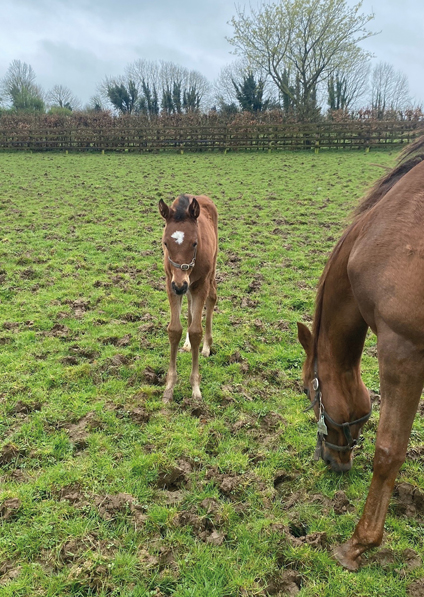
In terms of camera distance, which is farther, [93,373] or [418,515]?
[93,373]

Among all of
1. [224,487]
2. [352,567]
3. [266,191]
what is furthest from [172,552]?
[266,191]

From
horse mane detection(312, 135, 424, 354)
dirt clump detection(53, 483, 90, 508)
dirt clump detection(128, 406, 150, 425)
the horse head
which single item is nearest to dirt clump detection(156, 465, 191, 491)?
dirt clump detection(53, 483, 90, 508)

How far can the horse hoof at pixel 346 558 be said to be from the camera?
7.29 feet

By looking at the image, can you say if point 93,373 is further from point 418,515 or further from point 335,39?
point 335,39

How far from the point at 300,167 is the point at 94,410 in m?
18.9

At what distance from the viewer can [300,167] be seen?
19766 millimetres

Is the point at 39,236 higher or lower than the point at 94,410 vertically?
higher

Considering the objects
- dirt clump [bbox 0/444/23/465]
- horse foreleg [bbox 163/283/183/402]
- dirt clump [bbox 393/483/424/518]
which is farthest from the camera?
horse foreleg [bbox 163/283/183/402]

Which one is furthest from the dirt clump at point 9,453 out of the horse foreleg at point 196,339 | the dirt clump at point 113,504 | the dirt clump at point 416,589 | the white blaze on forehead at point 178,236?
the dirt clump at point 416,589

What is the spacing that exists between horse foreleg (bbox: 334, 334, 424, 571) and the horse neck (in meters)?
0.49

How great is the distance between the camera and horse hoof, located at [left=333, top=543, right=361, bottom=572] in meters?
2.22

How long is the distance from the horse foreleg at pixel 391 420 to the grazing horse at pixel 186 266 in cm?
207

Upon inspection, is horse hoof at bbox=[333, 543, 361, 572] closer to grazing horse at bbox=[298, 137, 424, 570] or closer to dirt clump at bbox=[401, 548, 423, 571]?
grazing horse at bbox=[298, 137, 424, 570]

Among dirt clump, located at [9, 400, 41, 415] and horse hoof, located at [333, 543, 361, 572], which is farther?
dirt clump, located at [9, 400, 41, 415]
